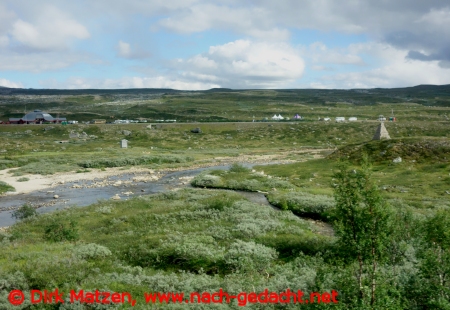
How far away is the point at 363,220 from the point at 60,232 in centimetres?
1928

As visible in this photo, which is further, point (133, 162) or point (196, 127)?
point (196, 127)

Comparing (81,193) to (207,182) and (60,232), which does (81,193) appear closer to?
(207,182)

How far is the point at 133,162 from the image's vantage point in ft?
217

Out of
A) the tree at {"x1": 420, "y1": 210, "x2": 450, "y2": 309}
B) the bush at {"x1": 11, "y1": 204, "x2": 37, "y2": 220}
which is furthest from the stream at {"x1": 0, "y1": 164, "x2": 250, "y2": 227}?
the tree at {"x1": 420, "y1": 210, "x2": 450, "y2": 309}

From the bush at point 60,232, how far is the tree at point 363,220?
17523 millimetres

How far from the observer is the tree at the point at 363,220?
10664 mm

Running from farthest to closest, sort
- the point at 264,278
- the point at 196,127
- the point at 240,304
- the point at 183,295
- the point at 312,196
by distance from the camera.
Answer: the point at 196,127 → the point at 312,196 → the point at 264,278 → the point at 183,295 → the point at 240,304

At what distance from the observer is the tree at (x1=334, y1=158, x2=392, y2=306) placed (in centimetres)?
1066

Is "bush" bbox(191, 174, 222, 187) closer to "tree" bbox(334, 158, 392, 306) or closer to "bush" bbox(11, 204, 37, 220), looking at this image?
"bush" bbox(11, 204, 37, 220)

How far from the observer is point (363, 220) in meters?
10.8

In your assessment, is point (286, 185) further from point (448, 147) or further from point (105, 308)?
point (105, 308)

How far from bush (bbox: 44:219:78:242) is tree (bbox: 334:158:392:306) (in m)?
17.5

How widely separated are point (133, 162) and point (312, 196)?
135 feet

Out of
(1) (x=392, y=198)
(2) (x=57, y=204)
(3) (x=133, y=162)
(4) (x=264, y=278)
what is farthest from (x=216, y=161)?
(4) (x=264, y=278)
